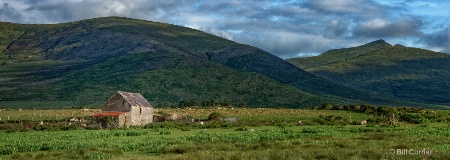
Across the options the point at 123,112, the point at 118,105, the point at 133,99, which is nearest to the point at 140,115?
the point at 133,99

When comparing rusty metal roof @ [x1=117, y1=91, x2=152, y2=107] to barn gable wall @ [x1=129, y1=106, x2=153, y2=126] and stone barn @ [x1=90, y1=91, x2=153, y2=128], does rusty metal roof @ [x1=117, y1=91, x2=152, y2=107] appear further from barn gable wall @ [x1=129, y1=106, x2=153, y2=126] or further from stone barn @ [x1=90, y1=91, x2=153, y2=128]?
barn gable wall @ [x1=129, y1=106, x2=153, y2=126]

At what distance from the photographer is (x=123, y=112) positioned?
2857 inches

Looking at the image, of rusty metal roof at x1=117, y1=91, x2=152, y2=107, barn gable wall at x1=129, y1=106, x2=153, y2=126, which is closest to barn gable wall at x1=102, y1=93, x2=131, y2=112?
rusty metal roof at x1=117, y1=91, x2=152, y2=107

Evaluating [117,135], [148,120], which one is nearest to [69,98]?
[148,120]

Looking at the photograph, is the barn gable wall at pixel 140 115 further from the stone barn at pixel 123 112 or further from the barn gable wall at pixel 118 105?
the barn gable wall at pixel 118 105

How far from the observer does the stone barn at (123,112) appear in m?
67.8

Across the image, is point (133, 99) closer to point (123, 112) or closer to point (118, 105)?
point (118, 105)

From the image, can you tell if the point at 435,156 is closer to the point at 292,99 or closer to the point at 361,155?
the point at 361,155

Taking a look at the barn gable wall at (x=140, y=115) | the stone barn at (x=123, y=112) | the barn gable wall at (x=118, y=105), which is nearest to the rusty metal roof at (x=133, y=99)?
the stone barn at (x=123, y=112)

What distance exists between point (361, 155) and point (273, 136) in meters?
15.0

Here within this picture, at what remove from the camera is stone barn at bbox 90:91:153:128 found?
6775 cm

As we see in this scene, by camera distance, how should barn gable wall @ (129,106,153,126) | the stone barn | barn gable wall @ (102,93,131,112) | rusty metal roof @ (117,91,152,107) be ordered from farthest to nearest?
rusty metal roof @ (117,91,152,107), barn gable wall @ (129,106,153,126), barn gable wall @ (102,93,131,112), the stone barn

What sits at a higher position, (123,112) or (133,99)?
(133,99)

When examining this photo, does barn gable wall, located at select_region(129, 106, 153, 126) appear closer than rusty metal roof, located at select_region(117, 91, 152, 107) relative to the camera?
Yes
